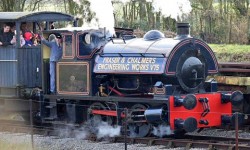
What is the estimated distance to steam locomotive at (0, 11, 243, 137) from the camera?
11.6 meters

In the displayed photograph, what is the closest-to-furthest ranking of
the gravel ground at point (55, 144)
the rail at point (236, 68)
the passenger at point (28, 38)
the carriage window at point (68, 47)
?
1. the gravel ground at point (55, 144)
2. the carriage window at point (68, 47)
3. the rail at point (236, 68)
4. the passenger at point (28, 38)

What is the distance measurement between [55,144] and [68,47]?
7.51 feet

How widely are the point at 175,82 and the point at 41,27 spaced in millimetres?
4741

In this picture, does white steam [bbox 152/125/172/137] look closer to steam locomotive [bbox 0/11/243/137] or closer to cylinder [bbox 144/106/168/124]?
steam locomotive [bbox 0/11/243/137]

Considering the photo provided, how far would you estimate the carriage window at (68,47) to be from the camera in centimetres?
1289

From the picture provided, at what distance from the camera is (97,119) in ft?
42.2

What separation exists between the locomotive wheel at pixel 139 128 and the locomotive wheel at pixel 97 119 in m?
0.57

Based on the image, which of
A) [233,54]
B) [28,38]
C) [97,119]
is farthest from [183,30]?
[233,54]

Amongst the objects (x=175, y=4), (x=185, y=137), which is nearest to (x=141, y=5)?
(x=175, y=4)

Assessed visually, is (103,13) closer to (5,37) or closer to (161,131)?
(5,37)

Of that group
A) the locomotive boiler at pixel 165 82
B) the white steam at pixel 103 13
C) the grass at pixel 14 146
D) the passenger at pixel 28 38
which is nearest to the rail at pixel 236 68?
the locomotive boiler at pixel 165 82

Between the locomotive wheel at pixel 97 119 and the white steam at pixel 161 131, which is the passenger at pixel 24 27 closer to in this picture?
the locomotive wheel at pixel 97 119

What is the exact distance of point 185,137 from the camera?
12.4 m

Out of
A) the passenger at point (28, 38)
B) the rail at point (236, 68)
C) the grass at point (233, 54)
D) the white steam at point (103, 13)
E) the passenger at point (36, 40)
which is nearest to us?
the white steam at point (103, 13)
